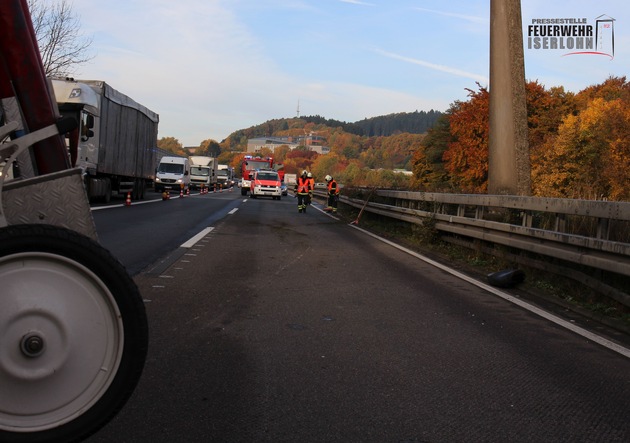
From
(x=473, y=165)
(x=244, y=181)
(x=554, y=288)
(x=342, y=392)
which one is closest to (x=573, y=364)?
(x=342, y=392)

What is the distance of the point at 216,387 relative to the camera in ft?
13.1

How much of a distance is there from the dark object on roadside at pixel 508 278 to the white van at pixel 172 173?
36.0 meters

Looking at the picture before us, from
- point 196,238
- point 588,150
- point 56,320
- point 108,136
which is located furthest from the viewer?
point 588,150

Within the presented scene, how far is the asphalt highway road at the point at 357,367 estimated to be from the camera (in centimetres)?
347

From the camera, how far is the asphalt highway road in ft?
11.4

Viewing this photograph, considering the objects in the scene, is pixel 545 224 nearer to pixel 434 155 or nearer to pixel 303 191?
pixel 303 191

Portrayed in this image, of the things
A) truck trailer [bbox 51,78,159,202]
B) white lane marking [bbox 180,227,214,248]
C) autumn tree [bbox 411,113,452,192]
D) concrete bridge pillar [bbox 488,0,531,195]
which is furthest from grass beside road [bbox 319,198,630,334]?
autumn tree [bbox 411,113,452,192]

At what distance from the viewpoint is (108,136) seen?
24.0m

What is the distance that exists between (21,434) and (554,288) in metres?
7.15

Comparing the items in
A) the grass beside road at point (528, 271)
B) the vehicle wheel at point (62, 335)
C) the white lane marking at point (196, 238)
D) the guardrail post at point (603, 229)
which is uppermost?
the guardrail post at point (603, 229)

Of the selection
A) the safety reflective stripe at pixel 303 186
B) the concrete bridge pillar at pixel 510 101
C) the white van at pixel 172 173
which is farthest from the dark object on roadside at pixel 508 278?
the white van at pixel 172 173

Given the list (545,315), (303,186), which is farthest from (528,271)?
(303,186)

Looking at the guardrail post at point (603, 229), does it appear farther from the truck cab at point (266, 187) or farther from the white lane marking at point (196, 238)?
the truck cab at point (266, 187)

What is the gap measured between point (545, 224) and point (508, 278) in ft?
4.57
